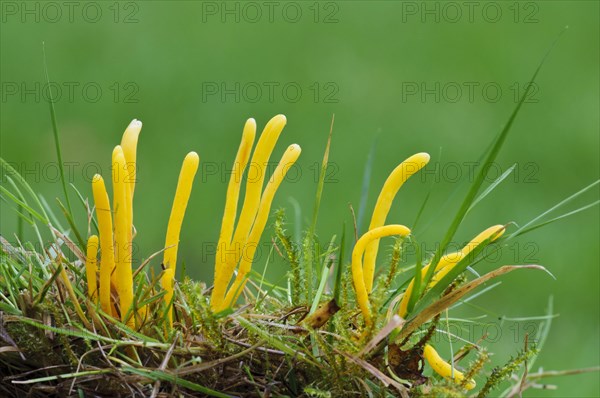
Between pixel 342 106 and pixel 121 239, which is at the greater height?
pixel 121 239

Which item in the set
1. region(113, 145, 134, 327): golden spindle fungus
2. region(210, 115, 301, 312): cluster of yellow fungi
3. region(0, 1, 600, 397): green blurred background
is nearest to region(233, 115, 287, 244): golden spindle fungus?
region(210, 115, 301, 312): cluster of yellow fungi

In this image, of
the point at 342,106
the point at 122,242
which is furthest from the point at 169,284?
the point at 342,106

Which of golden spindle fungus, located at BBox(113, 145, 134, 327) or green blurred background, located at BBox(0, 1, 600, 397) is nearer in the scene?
golden spindle fungus, located at BBox(113, 145, 134, 327)

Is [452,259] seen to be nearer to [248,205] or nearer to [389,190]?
[389,190]

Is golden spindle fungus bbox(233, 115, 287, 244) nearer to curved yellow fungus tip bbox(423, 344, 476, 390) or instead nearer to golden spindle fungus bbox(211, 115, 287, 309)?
golden spindle fungus bbox(211, 115, 287, 309)

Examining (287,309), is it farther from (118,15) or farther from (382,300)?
(118,15)

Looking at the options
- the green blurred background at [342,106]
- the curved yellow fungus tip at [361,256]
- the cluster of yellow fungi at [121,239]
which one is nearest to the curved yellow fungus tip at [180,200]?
the cluster of yellow fungi at [121,239]
